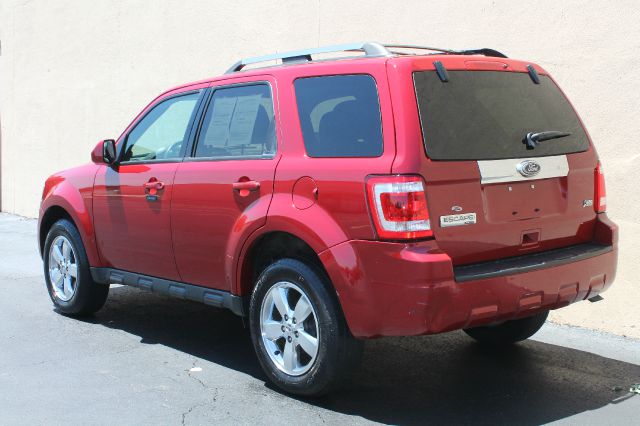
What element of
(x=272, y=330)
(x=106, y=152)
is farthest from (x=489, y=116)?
(x=106, y=152)

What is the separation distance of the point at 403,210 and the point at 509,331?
2106mm

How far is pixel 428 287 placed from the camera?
4242mm

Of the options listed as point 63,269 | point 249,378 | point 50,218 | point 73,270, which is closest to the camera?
point 249,378

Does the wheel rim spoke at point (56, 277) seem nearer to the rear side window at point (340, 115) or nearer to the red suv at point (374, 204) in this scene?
the red suv at point (374, 204)

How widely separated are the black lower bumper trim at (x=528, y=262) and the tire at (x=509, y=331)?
855 mm

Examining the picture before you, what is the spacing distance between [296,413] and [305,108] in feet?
5.77

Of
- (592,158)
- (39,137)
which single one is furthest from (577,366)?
(39,137)

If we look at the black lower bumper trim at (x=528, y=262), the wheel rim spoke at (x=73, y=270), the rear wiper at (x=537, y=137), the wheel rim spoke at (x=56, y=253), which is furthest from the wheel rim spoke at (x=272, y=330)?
the wheel rim spoke at (x=56, y=253)

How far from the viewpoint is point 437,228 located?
172 inches

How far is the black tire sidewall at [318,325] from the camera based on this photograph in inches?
183

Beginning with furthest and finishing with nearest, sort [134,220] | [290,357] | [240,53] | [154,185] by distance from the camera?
[240,53] → [134,220] → [154,185] → [290,357]

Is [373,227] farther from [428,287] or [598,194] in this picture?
[598,194]

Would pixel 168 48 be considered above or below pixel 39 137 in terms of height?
above

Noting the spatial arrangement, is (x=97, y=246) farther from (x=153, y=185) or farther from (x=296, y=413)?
(x=296, y=413)
